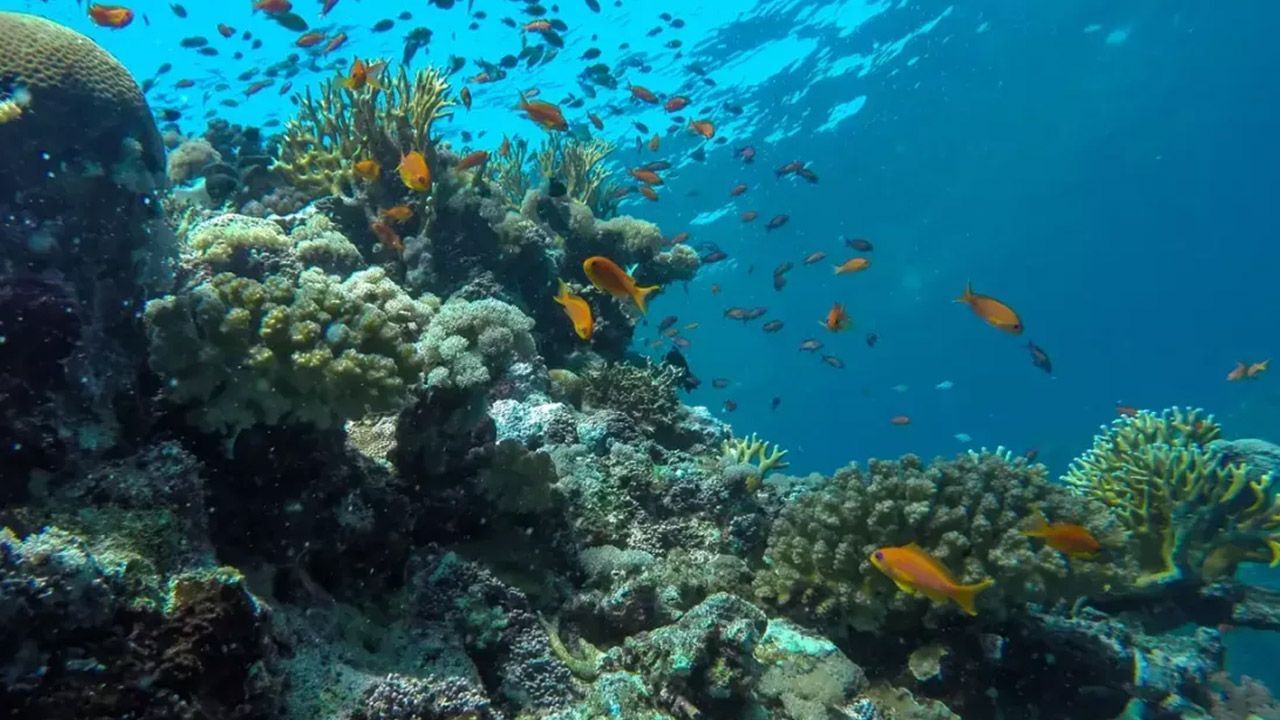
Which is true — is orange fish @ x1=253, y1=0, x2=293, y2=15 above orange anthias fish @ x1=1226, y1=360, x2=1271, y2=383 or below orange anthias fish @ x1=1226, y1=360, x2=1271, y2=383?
below

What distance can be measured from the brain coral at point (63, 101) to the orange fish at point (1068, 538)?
7.14 m

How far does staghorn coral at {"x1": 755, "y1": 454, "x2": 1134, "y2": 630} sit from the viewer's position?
506 cm

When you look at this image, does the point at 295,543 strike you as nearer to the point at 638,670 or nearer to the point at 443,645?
the point at 443,645

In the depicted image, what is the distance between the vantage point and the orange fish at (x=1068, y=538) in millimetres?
4875

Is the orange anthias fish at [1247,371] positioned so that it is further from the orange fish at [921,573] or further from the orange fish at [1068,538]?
the orange fish at [921,573]

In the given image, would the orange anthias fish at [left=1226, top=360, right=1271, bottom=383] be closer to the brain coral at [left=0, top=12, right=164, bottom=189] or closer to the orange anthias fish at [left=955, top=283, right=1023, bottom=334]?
the orange anthias fish at [left=955, top=283, right=1023, bottom=334]

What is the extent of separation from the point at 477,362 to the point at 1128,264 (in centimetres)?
8719

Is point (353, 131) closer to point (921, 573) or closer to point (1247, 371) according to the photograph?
point (921, 573)

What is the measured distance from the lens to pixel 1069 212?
5947 centimetres

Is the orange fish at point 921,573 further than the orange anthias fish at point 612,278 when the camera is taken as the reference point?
No

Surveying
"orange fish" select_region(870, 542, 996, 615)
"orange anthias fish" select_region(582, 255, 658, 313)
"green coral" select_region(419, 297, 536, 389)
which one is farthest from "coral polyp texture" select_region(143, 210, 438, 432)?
"orange fish" select_region(870, 542, 996, 615)

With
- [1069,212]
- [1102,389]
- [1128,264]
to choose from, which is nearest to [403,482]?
[1069,212]

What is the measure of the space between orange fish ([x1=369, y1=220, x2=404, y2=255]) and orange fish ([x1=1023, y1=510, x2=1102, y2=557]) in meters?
7.02

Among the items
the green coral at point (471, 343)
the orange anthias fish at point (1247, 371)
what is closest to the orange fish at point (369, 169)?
the green coral at point (471, 343)
